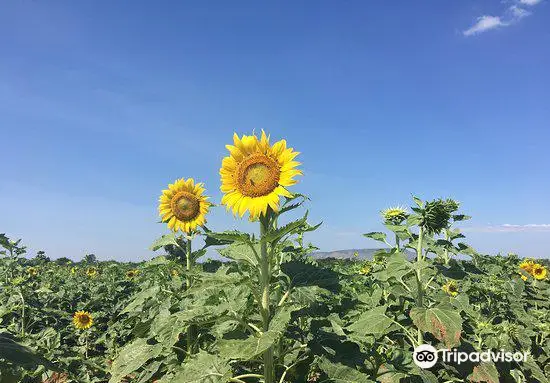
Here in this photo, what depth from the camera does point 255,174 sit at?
360 centimetres

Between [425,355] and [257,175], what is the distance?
2379mm

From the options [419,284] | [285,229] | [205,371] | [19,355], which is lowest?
[205,371]

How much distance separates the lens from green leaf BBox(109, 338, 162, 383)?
14.4 ft

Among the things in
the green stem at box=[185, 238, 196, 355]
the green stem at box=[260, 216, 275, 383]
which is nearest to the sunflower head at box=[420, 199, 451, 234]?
the green stem at box=[260, 216, 275, 383]

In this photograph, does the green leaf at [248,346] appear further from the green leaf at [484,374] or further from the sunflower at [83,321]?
the sunflower at [83,321]

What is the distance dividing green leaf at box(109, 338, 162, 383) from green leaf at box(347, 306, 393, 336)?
192 cm

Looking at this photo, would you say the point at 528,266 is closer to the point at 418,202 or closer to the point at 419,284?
the point at 418,202

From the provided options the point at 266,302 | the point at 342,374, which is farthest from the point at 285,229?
the point at 342,374

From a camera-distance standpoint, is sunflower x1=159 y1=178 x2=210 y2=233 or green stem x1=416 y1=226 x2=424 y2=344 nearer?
green stem x1=416 y1=226 x2=424 y2=344

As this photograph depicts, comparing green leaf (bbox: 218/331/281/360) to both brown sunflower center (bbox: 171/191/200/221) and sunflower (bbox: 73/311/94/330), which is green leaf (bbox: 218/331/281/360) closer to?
brown sunflower center (bbox: 171/191/200/221)

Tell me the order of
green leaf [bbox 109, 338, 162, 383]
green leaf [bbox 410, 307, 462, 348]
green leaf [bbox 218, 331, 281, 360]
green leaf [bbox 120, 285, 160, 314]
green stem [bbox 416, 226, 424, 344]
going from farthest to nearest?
green leaf [bbox 120, 285, 160, 314] → green leaf [bbox 109, 338, 162, 383] → green stem [bbox 416, 226, 424, 344] → green leaf [bbox 410, 307, 462, 348] → green leaf [bbox 218, 331, 281, 360]

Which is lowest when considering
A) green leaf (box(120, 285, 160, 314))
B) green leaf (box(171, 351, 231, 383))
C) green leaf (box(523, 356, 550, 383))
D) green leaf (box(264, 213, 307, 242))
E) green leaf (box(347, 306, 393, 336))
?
green leaf (box(523, 356, 550, 383))

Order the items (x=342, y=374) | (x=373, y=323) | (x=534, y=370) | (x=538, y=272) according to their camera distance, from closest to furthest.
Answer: (x=342, y=374)
(x=373, y=323)
(x=534, y=370)
(x=538, y=272)

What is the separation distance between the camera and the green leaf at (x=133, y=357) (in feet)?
14.4
